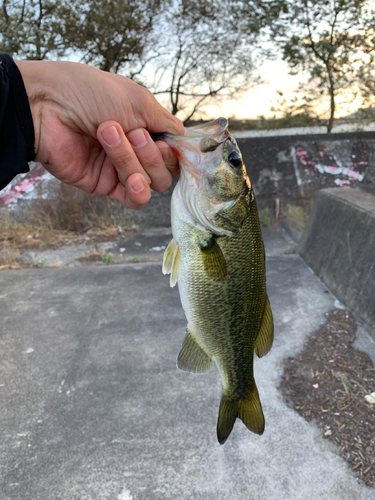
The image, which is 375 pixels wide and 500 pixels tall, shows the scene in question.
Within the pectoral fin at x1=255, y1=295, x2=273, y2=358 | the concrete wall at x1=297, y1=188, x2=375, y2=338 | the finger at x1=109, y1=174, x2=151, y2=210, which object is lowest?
the concrete wall at x1=297, y1=188, x2=375, y2=338

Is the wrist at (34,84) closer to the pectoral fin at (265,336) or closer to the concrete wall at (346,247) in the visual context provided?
the pectoral fin at (265,336)

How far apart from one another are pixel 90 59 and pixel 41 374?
8.18 meters

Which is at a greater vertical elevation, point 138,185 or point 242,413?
point 138,185

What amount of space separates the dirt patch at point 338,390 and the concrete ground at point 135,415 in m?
0.07

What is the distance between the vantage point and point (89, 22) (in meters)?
8.53

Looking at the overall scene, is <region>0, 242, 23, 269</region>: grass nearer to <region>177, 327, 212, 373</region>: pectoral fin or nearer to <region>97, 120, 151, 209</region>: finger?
<region>97, 120, 151, 209</region>: finger

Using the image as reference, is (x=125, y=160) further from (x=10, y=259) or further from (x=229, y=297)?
(x=10, y=259)

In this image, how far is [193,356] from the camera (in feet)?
5.17

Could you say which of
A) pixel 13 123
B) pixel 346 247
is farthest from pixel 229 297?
pixel 346 247

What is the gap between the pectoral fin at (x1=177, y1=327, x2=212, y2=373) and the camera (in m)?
1.55

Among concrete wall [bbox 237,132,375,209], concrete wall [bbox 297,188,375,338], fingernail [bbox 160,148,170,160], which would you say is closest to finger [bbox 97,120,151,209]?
fingernail [bbox 160,148,170,160]

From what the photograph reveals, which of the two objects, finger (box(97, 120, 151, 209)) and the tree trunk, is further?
the tree trunk

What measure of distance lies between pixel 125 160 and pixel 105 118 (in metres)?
0.17

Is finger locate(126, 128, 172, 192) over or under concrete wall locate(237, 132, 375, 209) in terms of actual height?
over
